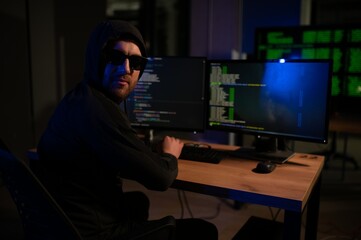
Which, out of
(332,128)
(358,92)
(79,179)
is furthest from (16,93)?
(358,92)

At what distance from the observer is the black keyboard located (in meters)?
1.73

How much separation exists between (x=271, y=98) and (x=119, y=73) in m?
0.83

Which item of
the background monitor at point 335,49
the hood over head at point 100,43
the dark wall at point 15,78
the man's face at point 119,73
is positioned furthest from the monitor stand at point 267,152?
the dark wall at point 15,78

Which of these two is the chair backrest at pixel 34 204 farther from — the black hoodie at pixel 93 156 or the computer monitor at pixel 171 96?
the computer monitor at pixel 171 96

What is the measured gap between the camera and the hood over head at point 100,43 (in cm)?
120

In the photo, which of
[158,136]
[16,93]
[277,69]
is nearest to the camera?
[277,69]

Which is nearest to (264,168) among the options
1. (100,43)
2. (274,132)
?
(274,132)

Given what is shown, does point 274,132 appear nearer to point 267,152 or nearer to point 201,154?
point 267,152

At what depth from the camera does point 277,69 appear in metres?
1.68

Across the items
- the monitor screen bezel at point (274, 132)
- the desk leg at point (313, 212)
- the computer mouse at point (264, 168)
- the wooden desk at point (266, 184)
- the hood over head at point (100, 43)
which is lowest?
the desk leg at point (313, 212)

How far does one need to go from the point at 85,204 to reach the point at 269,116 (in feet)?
3.38

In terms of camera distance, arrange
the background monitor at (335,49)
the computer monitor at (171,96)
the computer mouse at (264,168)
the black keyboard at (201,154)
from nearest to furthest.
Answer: the computer mouse at (264,168) → the black keyboard at (201,154) → the computer monitor at (171,96) → the background monitor at (335,49)

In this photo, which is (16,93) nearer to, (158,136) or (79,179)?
(158,136)

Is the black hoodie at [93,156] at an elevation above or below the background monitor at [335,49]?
below
